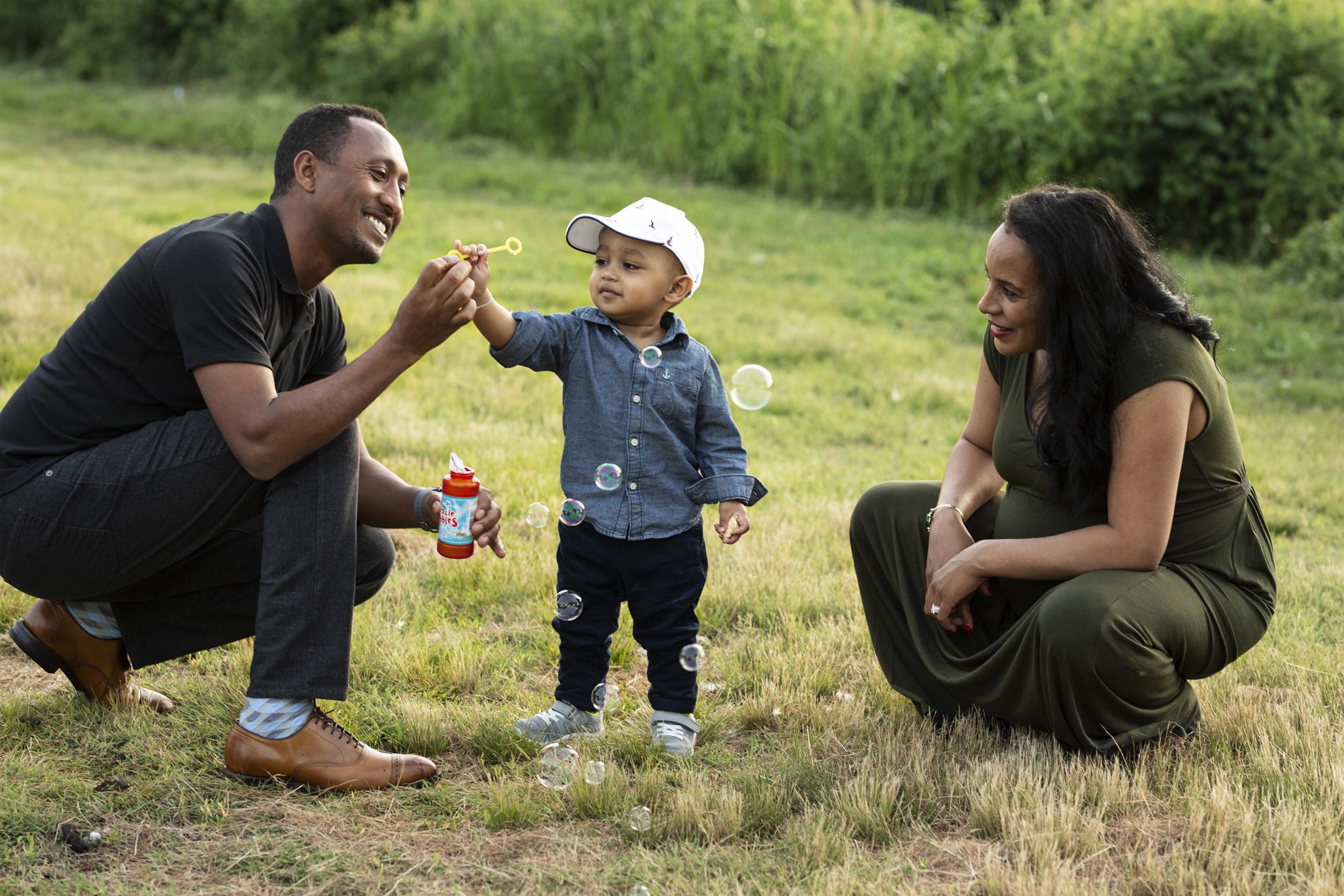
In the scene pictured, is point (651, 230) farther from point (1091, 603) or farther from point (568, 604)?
point (1091, 603)

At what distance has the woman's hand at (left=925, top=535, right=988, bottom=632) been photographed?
3.14 metres

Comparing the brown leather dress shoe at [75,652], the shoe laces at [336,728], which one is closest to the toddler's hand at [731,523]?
the shoe laces at [336,728]

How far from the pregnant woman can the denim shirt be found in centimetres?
68

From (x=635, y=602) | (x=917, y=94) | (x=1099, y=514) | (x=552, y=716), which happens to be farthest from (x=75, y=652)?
(x=917, y=94)

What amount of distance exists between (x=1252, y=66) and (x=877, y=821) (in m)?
10.9

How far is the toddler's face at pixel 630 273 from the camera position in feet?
10.4

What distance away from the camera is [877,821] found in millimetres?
2850

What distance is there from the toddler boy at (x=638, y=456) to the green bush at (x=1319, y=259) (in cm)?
850

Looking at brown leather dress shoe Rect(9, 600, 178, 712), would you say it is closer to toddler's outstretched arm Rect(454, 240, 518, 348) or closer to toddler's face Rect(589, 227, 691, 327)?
toddler's outstretched arm Rect(454, 240, 518, 348)

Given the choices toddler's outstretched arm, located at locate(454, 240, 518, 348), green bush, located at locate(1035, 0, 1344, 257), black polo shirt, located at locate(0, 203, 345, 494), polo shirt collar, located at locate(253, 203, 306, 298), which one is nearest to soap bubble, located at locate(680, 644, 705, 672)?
toddler's outstretched arm, located at locate(454, 240, 518, 348)

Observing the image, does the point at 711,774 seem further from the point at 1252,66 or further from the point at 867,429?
the point at 1252,66

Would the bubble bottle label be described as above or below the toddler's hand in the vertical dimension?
below

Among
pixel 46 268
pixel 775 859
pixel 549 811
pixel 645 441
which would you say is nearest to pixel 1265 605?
pixel 775 859

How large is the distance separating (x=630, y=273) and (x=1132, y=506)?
1.47 metres
